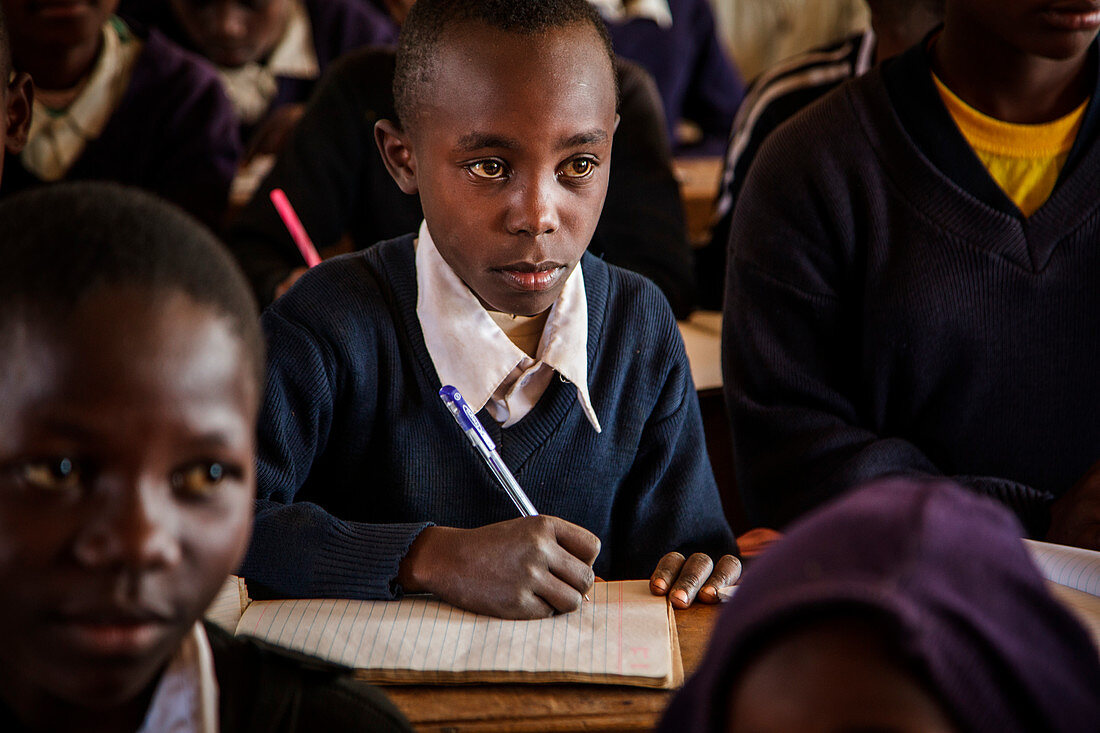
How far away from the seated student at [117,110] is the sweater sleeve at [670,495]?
1.38 m

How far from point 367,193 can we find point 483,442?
3.46 feet

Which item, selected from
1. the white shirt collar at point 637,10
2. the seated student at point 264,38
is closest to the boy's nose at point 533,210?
the seated student at point 264,38

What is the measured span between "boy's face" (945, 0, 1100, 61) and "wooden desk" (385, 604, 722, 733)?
0.86m

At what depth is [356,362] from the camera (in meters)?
1.10

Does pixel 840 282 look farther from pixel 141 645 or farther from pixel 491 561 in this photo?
pixel 141 645

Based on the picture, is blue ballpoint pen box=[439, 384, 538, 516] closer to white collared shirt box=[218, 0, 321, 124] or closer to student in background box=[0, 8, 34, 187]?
student in background box=[0, 8, 34, 187]

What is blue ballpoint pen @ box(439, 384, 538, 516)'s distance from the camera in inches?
41.4

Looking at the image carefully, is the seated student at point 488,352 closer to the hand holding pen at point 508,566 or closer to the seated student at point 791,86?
the hand holding pen at point 508,566

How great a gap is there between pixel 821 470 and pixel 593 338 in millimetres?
324

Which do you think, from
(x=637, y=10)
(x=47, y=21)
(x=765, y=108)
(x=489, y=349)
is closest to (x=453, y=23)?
(x=489, y=349)

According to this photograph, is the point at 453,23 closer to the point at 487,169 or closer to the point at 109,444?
the point at 487,169

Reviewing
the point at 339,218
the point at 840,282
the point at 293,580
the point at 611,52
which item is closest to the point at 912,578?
the point at 293,580

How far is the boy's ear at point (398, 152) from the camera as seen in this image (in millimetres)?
1196

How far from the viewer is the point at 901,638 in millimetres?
468
